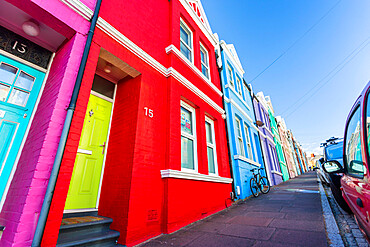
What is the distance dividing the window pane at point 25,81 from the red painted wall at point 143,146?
3.89 feet

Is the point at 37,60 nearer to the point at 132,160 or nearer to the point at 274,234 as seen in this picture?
the point at 132,160

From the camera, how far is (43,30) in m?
3.14

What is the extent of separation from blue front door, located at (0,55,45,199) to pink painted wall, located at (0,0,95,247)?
0.55 feet

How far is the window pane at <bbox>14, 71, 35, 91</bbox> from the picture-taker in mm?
3100

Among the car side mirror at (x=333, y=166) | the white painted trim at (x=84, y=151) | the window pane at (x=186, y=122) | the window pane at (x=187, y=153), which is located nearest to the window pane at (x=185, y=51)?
the window pane at (x=186, y=122)

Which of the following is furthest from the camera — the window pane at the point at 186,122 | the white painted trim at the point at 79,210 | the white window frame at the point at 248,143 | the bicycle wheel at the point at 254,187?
the white window frame at the point at 248,143

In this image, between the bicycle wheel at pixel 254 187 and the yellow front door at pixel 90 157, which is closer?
the yellow front door at pixel 90 157

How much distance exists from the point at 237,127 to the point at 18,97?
8183 millimetres

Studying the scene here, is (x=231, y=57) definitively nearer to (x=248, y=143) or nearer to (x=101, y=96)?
(x=248, y=143)

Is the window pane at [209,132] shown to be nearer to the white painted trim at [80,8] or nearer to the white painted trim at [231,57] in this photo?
the white painted trim at [80,8]

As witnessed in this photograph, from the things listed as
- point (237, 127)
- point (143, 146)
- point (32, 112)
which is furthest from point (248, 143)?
point (32, 112)

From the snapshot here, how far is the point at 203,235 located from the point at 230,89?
695cm

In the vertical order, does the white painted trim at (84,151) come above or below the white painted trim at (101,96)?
below

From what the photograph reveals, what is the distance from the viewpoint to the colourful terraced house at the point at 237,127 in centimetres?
727
